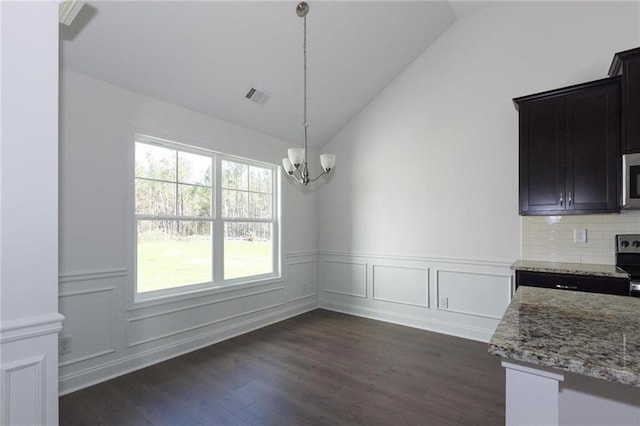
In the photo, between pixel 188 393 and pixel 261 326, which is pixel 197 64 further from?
pixel 261 326

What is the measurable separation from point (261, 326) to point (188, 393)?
1.66 metres

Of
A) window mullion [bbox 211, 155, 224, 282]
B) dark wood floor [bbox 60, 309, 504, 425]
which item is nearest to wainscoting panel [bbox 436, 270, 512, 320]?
dark wood floor [bbox 60, 309, 504, 425]

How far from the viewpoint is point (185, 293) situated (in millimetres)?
3363

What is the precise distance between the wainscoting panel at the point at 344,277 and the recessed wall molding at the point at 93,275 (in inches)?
114


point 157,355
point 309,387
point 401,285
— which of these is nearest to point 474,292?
point 401,285

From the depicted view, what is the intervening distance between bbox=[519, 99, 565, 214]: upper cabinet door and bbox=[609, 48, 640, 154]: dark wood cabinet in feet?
1.39

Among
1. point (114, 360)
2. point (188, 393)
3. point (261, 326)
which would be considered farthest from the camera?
point (261, 326)

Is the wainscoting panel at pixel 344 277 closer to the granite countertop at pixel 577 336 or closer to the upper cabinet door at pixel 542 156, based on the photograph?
the upper cabinet door at pixel 542 156

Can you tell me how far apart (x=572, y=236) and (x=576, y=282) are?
0.70 m

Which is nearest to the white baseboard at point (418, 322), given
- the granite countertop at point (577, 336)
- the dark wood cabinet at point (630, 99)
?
the dark wood cabinet at point (630, 99)

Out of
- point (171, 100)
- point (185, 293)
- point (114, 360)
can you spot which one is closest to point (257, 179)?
point (171, 100)

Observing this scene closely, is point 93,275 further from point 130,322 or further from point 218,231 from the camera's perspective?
point 218,231

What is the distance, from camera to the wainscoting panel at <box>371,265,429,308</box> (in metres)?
4.11

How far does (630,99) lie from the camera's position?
259 cm
